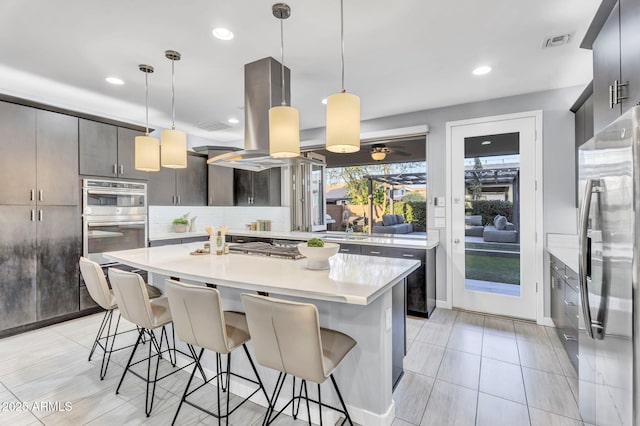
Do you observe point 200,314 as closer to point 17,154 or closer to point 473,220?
point 17,154

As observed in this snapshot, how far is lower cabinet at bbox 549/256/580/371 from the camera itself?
2284 mm

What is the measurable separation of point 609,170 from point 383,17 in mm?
1686

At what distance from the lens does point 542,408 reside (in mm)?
2041

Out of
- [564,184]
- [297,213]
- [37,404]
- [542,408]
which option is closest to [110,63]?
[37,404]

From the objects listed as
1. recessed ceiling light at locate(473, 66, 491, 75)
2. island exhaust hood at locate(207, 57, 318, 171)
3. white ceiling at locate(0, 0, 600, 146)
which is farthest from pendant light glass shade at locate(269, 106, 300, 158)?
recessed ceiling light at locate(473, 66, 491, 75)

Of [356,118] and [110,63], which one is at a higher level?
[110,63]

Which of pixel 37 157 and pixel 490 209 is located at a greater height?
pixel 37 157

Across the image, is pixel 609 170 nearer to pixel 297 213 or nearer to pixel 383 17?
pixel 383 17

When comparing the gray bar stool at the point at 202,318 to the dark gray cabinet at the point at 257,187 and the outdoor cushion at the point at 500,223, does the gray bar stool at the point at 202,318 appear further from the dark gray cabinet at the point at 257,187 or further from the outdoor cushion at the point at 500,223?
the dark gray cabinet at the point at 257,187

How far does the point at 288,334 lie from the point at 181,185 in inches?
171

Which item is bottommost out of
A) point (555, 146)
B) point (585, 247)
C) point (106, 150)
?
point (585, 247)

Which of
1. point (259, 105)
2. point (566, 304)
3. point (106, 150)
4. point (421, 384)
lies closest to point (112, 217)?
point (106, 150)

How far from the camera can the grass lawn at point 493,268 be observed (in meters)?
3.69

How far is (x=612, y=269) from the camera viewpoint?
1.28 metres
